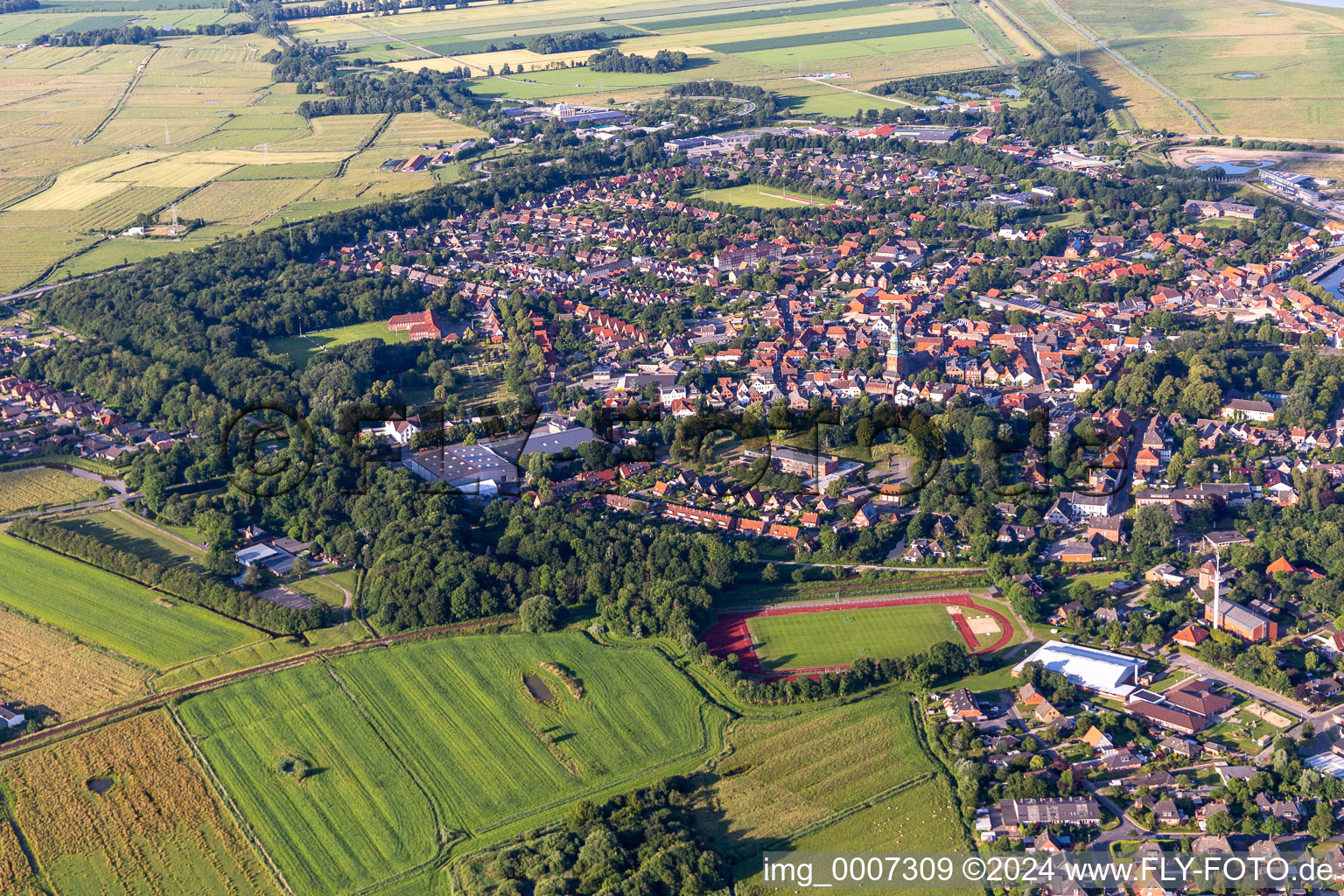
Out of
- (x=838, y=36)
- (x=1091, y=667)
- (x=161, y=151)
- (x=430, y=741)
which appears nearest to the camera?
(x=430, y=741)

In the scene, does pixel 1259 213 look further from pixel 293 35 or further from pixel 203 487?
pixel 293 35

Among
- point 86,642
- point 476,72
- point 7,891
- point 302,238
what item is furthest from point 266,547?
point 476,72

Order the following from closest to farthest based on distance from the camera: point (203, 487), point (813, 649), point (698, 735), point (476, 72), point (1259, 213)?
point (698, 735) < point (813, 649) < point (203, 487) < point (1259, 213) < point (476, 72)

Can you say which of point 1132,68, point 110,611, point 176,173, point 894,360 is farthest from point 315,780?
point 1132,68

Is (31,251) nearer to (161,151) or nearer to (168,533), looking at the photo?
(161,151)

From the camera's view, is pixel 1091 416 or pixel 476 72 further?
pixel 476 72

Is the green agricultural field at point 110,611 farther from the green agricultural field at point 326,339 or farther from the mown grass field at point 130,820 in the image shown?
the green agricultural field at point 326,339
